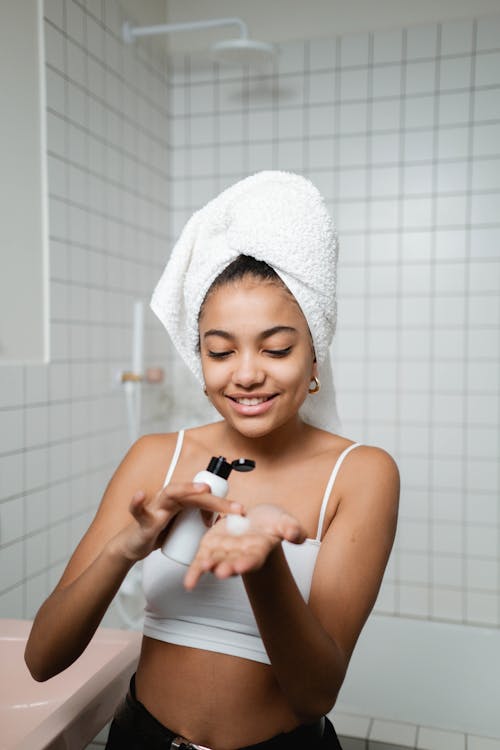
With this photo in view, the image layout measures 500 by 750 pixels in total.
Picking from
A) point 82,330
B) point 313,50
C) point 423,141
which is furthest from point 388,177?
point 82,330

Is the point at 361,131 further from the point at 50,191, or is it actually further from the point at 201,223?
the point at 201,223

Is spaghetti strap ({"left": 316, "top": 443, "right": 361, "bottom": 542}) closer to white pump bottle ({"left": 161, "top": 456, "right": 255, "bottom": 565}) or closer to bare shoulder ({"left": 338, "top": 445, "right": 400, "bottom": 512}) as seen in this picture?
bare shoulder ({"left": 338, "top": 445, "right": 400, "bottom": 512})

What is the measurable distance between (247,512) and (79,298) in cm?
143

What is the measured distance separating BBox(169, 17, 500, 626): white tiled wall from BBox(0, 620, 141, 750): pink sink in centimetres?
173

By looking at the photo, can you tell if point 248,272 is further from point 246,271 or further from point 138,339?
point 138,339

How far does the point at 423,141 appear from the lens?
2561 mm

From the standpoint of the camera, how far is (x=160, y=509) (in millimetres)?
692

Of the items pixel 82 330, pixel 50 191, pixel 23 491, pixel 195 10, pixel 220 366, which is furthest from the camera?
pixel 195 10

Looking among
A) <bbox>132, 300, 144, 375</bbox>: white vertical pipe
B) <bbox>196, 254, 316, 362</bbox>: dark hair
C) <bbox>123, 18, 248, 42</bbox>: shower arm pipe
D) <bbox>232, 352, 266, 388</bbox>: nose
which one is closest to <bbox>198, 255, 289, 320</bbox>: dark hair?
<bbox>196, 254, 316, 362</bbox>: dark hair

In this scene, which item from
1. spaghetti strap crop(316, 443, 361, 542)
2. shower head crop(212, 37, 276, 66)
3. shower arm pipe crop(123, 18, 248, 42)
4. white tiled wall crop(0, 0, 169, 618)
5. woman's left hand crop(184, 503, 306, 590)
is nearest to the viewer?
woman's left hand crop(184, 503, 306, 590)

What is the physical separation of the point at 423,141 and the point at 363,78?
336 mm

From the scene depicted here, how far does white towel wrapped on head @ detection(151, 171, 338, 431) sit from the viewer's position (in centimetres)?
88

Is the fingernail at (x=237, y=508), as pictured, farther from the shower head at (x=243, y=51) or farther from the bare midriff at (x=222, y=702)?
the shower head at (x=243, y=51)

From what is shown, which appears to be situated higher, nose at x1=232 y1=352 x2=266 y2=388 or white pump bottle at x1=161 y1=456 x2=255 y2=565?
nose at x1=232 y1=352 x2=266 y2=388
